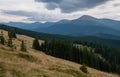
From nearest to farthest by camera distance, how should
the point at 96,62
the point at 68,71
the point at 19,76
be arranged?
the point at 19,76, the point at 68,71, the point at 96,62

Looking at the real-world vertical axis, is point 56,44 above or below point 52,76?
Answer: below

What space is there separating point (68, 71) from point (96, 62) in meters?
99.3

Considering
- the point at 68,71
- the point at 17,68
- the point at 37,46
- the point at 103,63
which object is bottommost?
the point at 103,63

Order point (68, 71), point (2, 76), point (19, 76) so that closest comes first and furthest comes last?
point (2, 76) → point (19, 76) → point (68, 71)

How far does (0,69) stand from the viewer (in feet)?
71.2

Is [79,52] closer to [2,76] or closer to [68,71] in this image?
[68,71]

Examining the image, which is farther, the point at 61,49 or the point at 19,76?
the point at 61,49

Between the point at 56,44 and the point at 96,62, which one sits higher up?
the point at 56,44

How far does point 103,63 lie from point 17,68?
11233cm

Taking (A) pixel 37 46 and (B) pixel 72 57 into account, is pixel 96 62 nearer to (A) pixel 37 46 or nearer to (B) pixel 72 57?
(B) pixel 72 57

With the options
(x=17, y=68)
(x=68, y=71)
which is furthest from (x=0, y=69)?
(x=68, y=71)

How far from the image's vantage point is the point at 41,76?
74.3ft

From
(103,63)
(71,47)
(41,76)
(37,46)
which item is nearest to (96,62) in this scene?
(103,63)

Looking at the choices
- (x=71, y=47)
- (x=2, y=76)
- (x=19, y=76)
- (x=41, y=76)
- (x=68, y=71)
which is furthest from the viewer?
(x=71, y=47)
